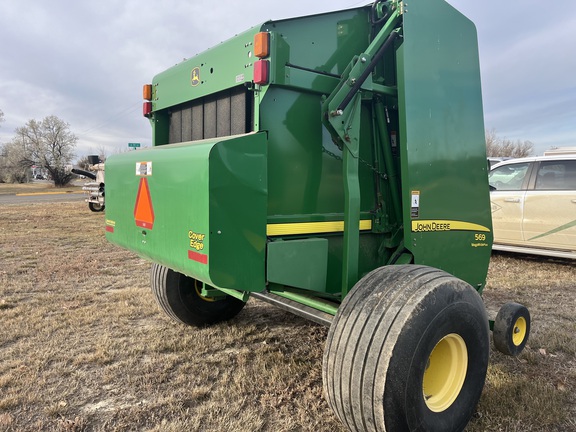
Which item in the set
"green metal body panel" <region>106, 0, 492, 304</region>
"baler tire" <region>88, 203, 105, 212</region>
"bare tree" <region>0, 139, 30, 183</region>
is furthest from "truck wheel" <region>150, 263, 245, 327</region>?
"bare tree" <region>0, 139, 30, 183</region>

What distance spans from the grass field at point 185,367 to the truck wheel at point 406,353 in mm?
390

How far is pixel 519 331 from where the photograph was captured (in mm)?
3180

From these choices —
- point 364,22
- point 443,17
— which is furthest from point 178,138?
point 443,17

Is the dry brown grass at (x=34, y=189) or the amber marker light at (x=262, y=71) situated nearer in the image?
the amber marker light at (x=262, y=71)

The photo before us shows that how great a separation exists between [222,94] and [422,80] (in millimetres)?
1367

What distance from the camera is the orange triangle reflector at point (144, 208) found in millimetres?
2855

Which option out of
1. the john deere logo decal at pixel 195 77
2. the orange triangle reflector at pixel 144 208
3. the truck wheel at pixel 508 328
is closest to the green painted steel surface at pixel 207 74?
the john deere logo decal at pixel 195 77

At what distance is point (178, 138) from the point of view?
3.54 m

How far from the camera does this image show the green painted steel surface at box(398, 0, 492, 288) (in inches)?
112

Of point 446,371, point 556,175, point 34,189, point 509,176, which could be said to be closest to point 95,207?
Answer: point 509,176

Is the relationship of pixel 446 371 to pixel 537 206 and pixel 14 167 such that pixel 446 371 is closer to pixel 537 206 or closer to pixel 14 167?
pixel 537 206

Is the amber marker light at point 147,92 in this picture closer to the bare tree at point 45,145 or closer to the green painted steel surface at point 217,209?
the green painted steel surface at point 217,209

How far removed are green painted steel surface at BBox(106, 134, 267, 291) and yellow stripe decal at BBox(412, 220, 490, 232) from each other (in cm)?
115

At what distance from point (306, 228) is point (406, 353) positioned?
98 centimetres
